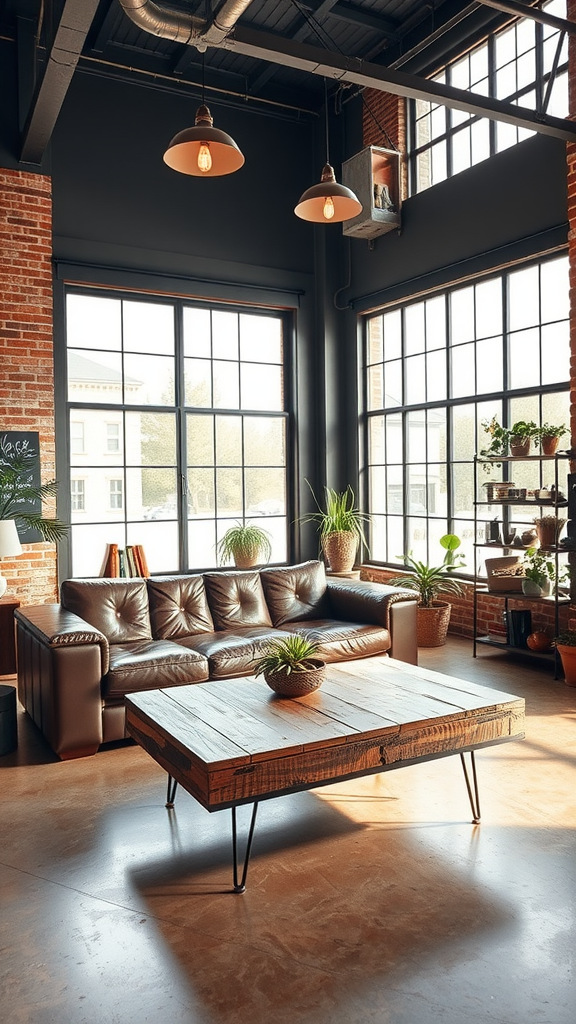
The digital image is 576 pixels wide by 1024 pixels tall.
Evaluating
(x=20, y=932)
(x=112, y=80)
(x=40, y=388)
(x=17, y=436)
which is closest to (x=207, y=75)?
(x=112, y=80)

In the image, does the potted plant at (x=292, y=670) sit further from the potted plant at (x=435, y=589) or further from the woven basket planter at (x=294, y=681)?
the potted plant at (x=435, y=589)

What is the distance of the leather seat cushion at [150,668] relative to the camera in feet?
12.9

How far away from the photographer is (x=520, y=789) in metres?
3.38

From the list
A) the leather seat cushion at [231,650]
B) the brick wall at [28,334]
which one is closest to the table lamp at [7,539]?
the leather seat cushion at [231,650]

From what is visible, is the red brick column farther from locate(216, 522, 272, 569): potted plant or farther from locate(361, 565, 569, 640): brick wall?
locate(361, 565, 569, 640): brick wall

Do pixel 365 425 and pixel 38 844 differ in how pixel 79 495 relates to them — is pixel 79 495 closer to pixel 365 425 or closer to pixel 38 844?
pixel 365 425

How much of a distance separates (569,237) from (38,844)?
15.8ft

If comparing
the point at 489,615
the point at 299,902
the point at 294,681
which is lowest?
the point at 299,902

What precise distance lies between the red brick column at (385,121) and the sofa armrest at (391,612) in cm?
397

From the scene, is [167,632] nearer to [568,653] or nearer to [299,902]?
[299,902]

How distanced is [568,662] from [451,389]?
2620 mm

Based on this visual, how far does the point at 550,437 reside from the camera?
5320mm

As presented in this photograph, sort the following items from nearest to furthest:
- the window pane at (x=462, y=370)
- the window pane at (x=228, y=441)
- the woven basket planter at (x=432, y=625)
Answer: the woven basket planter at (x=432, y=625) → the window pane at (x=462, y=370) → the window pane at (x=228, y=441)

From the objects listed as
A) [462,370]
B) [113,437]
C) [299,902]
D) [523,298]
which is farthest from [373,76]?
[299,902]
